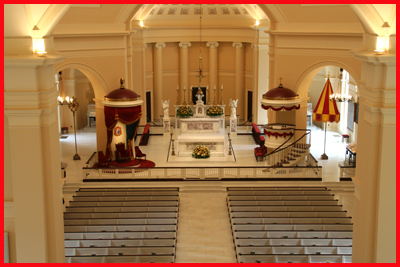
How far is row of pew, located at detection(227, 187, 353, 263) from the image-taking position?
1157 cm

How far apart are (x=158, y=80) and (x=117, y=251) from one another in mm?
19515

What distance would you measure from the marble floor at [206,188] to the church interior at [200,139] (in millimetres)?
71

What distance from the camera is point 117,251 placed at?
38.7 ft

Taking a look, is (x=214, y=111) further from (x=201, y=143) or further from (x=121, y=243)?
(x=121, y=243)

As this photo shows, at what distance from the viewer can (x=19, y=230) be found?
28.3ft

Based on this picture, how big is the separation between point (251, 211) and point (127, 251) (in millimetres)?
4192

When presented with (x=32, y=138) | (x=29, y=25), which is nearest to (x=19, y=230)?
(x=32, y=138)

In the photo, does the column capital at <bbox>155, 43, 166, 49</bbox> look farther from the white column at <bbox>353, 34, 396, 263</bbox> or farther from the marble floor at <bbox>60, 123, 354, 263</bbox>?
the white column at <bbox>353, 34, 396, 263</bbox>

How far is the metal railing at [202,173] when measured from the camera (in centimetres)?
1866

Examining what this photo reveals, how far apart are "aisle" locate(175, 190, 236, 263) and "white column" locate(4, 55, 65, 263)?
489 cm

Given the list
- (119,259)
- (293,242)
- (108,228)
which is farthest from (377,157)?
(108,228)

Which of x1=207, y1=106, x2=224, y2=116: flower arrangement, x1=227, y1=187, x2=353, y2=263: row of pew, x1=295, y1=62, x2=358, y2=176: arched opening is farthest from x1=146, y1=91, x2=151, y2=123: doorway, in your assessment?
x1=227, y1=187, x2=353, y2=263: row of pew

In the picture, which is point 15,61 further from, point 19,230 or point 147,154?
point 147,154

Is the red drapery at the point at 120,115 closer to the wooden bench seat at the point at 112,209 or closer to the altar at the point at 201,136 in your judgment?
the altar at the point at 201,136
